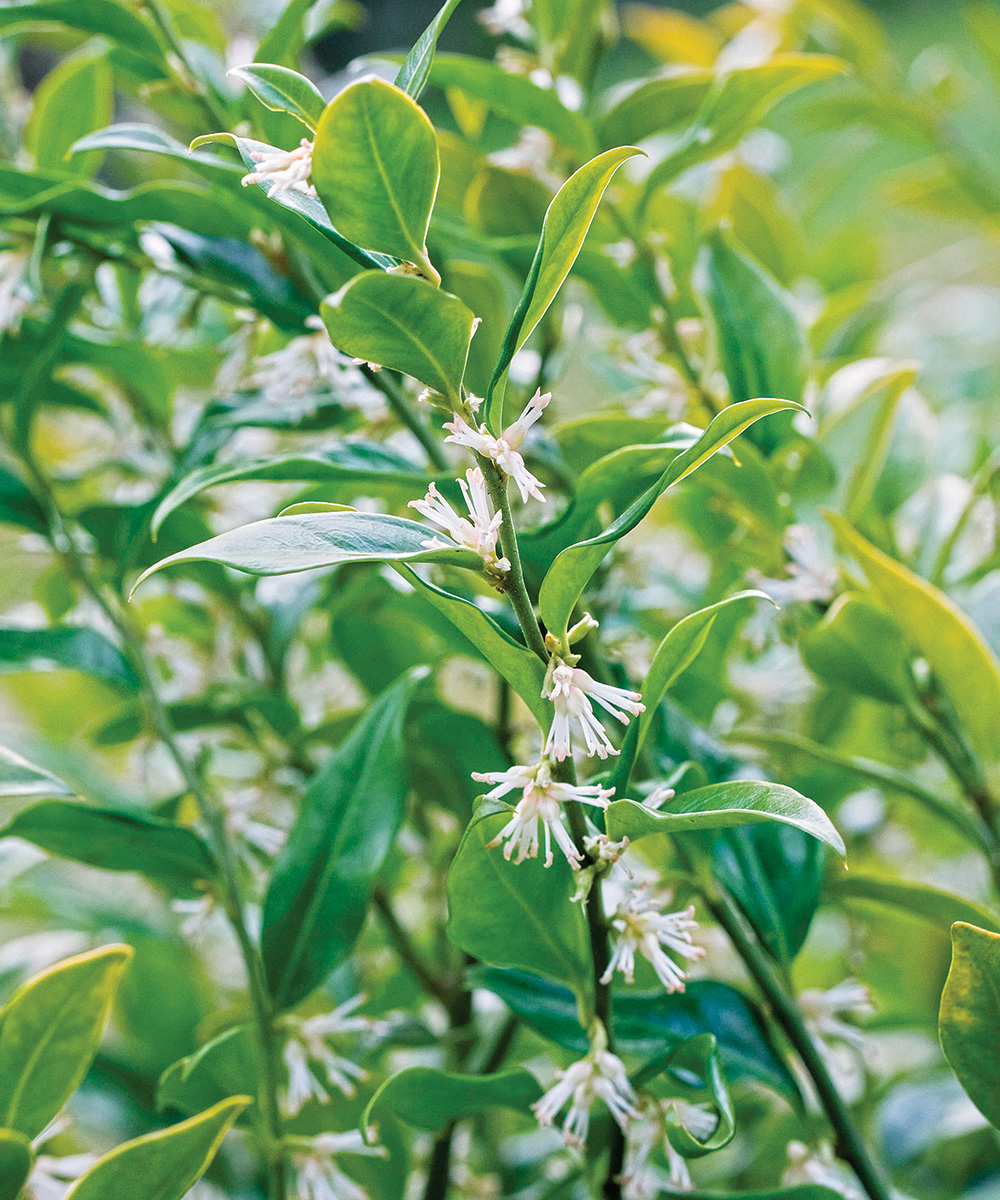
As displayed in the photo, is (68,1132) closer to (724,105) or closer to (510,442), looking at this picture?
(510,442)

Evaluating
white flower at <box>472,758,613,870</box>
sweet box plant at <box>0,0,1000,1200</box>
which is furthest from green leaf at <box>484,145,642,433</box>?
white flower at <box>472,758,613,870</box>

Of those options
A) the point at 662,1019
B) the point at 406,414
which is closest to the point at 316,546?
the point at 406,414

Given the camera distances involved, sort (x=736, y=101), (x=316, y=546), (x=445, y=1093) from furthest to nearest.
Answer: (x=736, y=101) → (x=445, y=1093) → (x=316, y=546)

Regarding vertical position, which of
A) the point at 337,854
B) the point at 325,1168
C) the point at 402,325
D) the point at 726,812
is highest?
the point at 402,325

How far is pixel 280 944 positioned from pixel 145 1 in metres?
0.41

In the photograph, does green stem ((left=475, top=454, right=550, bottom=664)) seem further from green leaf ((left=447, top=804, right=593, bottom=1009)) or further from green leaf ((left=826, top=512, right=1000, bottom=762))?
green leaf ((left=826, top=512, right=1000, bottom=762))

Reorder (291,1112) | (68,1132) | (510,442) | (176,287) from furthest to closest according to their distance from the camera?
(68,1132), (176,287), (291,1112), (510,442)

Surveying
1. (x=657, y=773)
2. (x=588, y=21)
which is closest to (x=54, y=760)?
(x=657, y=773)

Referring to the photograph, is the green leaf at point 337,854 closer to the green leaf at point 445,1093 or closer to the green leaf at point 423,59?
the green leaf at point 445,1093

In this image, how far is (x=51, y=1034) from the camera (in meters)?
0.37

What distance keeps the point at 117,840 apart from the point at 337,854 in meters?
0.09

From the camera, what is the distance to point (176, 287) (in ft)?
1.83

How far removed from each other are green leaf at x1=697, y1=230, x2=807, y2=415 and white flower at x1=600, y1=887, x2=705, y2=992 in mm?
256

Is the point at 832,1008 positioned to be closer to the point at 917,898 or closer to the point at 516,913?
the point at 917,898
